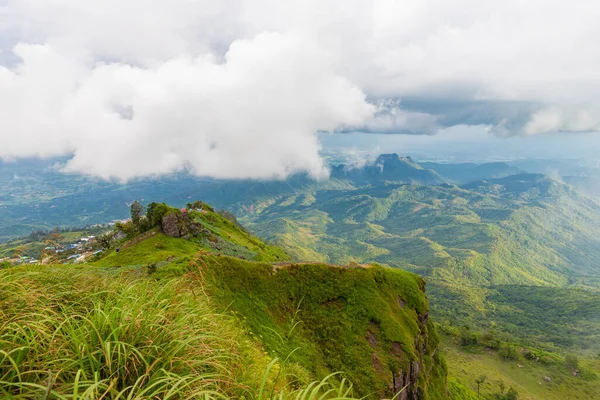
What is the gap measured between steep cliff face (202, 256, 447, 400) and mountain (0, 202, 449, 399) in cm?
15

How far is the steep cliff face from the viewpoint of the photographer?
3155 cm

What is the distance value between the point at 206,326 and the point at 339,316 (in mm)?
34417

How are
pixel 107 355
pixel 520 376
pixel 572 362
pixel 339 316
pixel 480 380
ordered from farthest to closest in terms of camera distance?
pixel 572 362 < pixel 520 376 < pixel 480 380 < pixel 339 316 < pixel 107 355

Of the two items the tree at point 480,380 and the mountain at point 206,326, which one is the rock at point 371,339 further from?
the tree at point 480,380

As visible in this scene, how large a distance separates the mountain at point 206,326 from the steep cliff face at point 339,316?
0.48 feet

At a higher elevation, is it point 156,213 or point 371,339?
point 156,213

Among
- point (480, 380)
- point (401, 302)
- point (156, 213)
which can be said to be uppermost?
point (156, 213)

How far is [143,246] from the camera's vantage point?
2379 inches

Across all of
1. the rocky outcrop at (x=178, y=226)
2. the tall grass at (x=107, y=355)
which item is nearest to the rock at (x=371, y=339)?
the tall grass at (x=107, y=355)

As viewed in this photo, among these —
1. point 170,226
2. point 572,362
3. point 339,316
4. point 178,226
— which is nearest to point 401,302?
point 339,316

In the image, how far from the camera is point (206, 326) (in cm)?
558

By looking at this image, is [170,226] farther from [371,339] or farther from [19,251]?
[19,251]

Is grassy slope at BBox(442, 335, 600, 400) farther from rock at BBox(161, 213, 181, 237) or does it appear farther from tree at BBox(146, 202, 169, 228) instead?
tree at BBox(146, 202, 169, 228)

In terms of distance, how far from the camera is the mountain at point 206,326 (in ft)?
12.8
